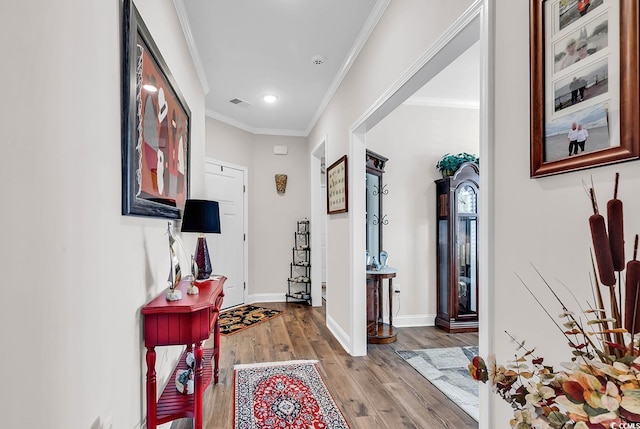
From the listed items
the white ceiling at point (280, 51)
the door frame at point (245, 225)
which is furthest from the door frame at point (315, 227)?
the door frame at point (245, 225)

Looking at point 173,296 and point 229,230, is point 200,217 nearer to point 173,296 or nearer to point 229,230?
point 173,296

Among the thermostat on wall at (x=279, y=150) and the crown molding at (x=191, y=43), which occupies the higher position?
the crown molding at (x=191, y=43)

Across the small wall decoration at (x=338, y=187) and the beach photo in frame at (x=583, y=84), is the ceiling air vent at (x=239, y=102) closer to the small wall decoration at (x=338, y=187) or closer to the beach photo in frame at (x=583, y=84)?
the small wall decoration at (x=338, y=187)

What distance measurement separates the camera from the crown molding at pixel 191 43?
2.39m

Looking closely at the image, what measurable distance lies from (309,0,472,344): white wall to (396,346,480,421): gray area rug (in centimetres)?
71

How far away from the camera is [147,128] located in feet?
5.21

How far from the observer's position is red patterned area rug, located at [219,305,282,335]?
3982 millimetres

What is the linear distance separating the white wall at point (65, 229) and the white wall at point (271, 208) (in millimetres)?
3986

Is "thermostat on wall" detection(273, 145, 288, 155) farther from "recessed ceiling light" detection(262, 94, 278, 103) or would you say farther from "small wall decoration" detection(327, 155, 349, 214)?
"small wall decoration" detection(327, 155, 349, 214)

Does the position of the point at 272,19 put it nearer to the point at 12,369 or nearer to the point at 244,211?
the point at 12,369

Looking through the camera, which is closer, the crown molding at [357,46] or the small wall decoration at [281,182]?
the crown molding at [357,46]

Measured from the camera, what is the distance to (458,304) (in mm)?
3816

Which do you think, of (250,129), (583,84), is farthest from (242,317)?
(583,84)

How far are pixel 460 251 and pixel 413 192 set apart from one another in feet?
2.94
